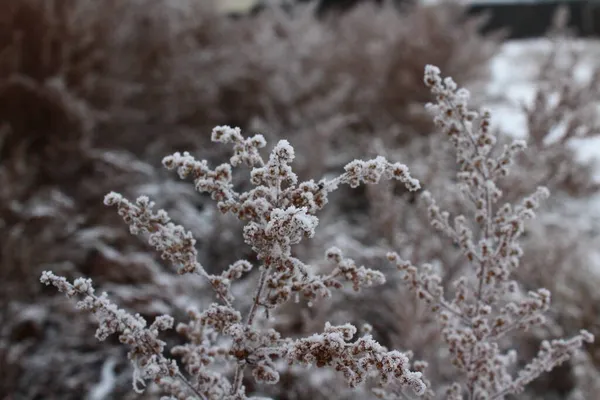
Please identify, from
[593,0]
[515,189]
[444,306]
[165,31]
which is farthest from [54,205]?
[593,0]

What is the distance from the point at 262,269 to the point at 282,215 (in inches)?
5.4

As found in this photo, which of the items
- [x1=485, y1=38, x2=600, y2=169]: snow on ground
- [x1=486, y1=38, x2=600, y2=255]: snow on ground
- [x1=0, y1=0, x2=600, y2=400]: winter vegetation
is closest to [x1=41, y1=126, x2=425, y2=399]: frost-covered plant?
[x1=0, y1=0, x2=600, y2=400]: winter vegetation

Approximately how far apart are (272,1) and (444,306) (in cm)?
380

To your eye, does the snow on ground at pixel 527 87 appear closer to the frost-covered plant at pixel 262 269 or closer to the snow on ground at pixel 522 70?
the snow on ground at pixel 522 70

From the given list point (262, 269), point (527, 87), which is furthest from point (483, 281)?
point (527, 87)

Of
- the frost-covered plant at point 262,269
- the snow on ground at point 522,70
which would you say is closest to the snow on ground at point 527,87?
the snow on ground at point 522,70

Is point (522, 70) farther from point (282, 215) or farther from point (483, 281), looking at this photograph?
point (282, 215)

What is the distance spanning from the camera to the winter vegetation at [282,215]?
Answer: 2.65 ft

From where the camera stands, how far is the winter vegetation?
0.81 m

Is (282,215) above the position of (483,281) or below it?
below

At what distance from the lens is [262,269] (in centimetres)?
82

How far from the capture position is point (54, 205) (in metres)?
2.38

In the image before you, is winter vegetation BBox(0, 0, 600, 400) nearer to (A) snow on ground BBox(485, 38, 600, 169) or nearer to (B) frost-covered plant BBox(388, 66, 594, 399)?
(B) frost-covered plant BBox(388, 66, 594, 399)

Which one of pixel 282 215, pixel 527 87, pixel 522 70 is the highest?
pixel 522 70
